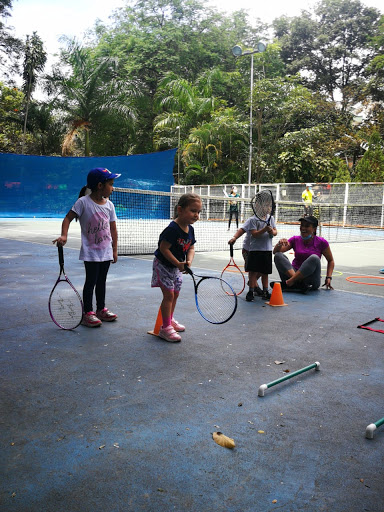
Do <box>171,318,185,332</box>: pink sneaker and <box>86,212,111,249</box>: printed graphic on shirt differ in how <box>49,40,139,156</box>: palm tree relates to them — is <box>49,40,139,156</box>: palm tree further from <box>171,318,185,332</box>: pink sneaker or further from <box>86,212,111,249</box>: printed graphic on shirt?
<box>171,318,185,332</box>: pink sneaker

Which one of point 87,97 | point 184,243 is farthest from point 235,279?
point 87,97

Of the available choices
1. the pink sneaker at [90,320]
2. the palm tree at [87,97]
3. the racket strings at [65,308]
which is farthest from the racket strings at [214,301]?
the palm tree at [87,97]

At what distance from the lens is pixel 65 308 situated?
5.09 m

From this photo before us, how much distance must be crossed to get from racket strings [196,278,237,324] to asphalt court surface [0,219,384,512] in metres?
0.15

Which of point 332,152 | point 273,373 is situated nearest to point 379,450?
point 273,373

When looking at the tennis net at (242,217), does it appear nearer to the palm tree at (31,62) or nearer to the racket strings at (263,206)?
the racket strings at (263,206)

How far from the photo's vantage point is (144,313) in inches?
212

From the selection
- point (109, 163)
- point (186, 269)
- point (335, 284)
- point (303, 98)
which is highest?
A: point (303, 98)

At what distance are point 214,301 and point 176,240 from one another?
0.80m

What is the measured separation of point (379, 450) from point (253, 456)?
26.2 inches

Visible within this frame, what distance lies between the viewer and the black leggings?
4836 mm

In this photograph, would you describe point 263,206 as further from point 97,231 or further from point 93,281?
point 93,281

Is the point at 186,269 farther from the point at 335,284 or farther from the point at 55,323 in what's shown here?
the point at 335,284

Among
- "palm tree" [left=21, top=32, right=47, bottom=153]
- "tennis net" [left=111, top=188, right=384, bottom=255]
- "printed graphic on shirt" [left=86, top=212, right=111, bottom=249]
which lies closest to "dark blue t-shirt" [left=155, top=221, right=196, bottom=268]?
"printed graphic on shirt" [left=86, top=212, right=111, bottom=249]
